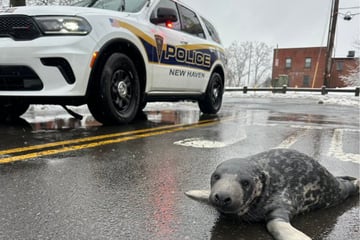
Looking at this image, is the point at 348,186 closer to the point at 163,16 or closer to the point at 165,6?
the point at 163,16

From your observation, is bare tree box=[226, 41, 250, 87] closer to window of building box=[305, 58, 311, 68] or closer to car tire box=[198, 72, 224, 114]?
window of building box=[305, 58, 311, 68]

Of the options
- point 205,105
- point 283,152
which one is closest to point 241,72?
point 205,105

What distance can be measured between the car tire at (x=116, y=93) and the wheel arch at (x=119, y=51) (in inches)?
2.2

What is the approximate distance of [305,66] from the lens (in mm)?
46969

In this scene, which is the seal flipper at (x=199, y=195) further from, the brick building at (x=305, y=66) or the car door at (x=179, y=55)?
the brick building at (x=305, y=66)

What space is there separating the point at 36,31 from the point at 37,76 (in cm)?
51

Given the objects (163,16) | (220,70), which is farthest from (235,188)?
(220,70)

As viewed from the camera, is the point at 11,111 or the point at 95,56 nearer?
the point at 95,56

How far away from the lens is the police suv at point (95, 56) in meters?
3.90

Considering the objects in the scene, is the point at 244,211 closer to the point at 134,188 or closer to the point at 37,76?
the point at 134,188

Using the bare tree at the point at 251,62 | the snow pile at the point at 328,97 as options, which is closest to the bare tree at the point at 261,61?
the bare tree at the point at 251,62

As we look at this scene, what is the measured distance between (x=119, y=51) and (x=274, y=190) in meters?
3.45

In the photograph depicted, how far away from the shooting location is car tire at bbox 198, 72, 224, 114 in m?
7.29

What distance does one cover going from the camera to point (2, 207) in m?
1.73
